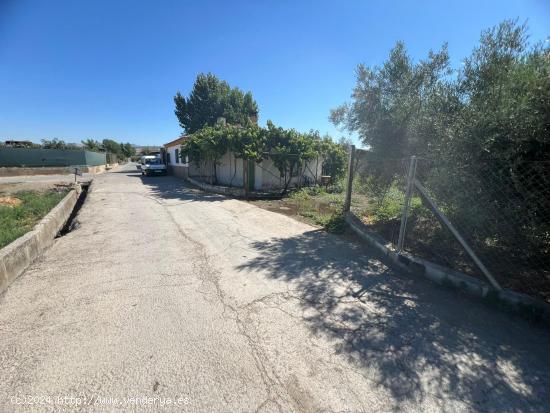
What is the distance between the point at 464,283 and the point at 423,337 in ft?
4.48

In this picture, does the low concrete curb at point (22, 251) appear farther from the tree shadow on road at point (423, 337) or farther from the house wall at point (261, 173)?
the house wall at point (261, 173)

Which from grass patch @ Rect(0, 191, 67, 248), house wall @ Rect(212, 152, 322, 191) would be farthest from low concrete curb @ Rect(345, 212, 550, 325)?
house wall @ Rect(212, 152, 322, 191)

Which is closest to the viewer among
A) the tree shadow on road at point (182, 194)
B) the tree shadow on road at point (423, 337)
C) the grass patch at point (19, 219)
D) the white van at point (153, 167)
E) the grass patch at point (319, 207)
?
the tree shadow on road at point (423, 337)

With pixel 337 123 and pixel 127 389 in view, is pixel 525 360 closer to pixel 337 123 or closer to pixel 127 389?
pixel 127 389

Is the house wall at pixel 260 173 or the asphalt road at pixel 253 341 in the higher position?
the house wall at pixel 260 173

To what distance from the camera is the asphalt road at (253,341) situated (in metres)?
1.98

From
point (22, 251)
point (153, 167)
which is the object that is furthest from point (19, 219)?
point (153, 167)

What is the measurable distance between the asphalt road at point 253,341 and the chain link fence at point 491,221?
89 centimetres

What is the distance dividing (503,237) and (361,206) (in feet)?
19.5

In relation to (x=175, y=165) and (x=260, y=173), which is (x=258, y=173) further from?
(x=175, y=165)

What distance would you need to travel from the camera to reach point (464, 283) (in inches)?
139

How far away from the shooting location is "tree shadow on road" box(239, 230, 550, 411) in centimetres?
209

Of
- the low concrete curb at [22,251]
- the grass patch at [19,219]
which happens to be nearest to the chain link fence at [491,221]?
the low concrete curb at [22,251]

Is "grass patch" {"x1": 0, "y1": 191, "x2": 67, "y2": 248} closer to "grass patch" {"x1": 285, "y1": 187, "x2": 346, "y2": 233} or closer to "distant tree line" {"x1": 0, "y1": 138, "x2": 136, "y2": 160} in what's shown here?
"grass patch" {"x1": 285, "y1": 187, "x2": 346, "y2": 233}
